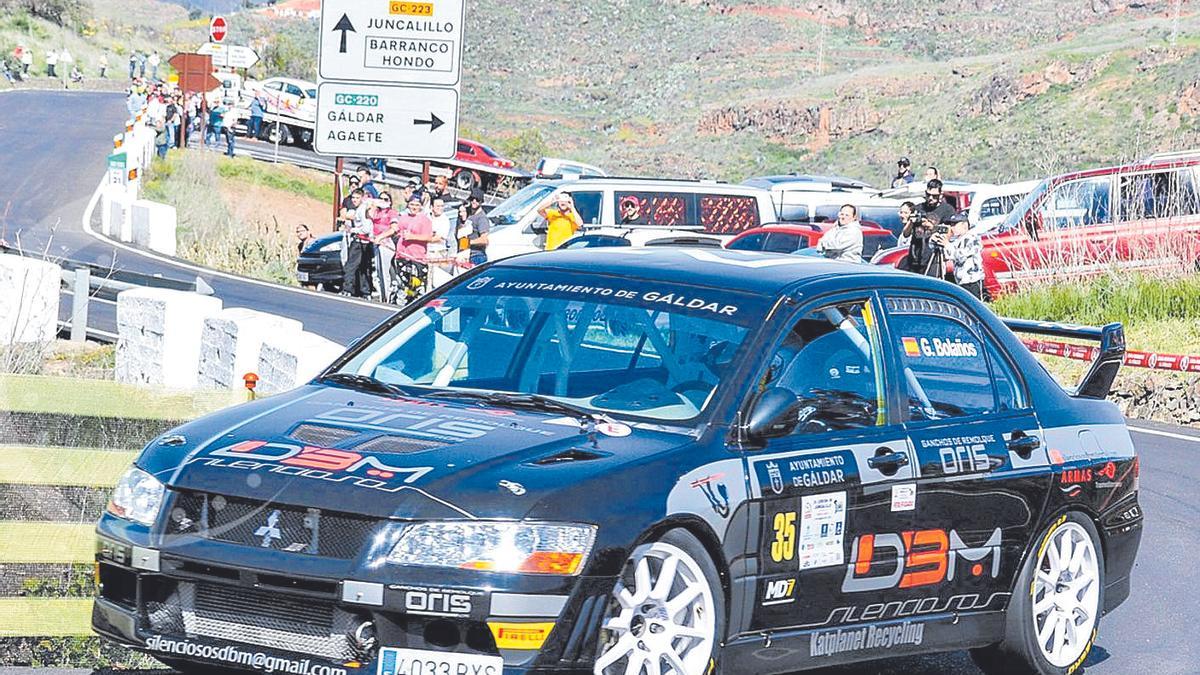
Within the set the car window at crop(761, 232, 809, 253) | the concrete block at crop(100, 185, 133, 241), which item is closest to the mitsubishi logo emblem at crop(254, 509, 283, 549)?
the car window at crop(761, 232, 809, 253)

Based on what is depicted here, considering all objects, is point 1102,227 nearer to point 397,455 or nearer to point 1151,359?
point 1151,359

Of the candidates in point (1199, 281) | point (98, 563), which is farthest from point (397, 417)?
point (1199, 281)

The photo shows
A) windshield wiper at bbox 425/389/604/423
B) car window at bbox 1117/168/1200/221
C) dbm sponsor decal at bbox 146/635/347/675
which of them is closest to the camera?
dbm sponsor decal at bbox 146/635/347/675

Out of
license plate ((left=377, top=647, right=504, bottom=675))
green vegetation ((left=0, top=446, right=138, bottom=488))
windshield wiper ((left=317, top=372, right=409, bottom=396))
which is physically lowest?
license plate ((left=377, top=647, right=504, bottom=675))

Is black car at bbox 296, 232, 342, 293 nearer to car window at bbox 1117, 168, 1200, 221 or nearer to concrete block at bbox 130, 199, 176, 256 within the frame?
concrete block at bbox 130, 199, 176, 256

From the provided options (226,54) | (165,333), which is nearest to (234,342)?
(165,333)

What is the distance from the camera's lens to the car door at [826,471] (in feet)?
19.4

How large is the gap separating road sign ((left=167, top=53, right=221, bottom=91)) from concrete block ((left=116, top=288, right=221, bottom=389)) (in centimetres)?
2808

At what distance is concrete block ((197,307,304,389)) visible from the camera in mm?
10914

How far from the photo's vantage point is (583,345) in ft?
21.0

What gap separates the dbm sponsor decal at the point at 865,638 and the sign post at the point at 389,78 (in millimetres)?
5882

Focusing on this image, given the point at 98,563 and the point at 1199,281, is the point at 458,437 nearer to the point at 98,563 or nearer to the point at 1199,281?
the point at 98,563

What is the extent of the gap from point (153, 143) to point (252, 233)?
10370mm

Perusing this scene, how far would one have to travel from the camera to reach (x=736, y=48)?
94688 mm
